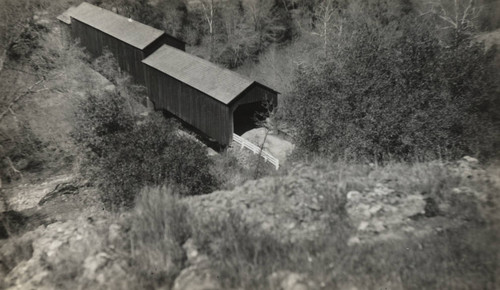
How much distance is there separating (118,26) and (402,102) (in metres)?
22.2

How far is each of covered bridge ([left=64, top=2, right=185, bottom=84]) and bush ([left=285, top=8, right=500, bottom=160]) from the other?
1272cm

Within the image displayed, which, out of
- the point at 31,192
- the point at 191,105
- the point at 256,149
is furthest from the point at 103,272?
the point at 191,105

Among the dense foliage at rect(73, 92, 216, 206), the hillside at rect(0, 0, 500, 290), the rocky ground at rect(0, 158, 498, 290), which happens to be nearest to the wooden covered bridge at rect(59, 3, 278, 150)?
the hillside at rect(0, 0, 500, 290)

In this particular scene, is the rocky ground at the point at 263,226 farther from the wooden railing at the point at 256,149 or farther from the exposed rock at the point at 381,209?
the wooden railing at the point at 256,149

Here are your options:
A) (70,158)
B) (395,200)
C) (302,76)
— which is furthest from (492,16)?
(70,158)

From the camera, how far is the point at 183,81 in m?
21.7

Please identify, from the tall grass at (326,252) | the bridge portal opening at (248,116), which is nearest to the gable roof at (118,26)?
the bridge portal opening at (248,116)

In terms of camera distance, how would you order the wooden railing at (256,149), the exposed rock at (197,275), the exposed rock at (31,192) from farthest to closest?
the wooden railing at (256,149), the exposed rock at (31,192), the exposed rock at (197,275)

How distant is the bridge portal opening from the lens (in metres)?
21.6

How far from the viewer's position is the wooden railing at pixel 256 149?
17469 mm

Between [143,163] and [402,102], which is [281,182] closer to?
[143,163]

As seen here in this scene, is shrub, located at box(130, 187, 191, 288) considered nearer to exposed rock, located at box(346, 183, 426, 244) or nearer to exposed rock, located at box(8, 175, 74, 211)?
exposed rock, located at box(346, 183, 426, 244)

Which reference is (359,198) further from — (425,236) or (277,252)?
(277,252)

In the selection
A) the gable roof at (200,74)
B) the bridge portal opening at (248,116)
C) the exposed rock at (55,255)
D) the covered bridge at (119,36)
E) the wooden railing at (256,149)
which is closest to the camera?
the exposed rock at (55,255)
